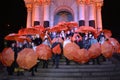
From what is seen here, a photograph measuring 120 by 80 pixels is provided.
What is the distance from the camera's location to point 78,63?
69.7ft

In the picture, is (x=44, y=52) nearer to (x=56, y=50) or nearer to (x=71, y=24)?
(x=56, y=50)

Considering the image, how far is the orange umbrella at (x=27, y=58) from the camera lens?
64.6ft

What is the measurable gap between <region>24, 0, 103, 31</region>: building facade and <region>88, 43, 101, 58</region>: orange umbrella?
13.3m

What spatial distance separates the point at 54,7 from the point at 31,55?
1702 centimetres

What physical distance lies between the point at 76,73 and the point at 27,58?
11.4 feet

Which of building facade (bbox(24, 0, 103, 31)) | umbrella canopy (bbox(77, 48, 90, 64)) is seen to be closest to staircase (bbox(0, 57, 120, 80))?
umbrella canopy (bbox(77, 48, 90, 64))

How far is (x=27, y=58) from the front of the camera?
781 inches

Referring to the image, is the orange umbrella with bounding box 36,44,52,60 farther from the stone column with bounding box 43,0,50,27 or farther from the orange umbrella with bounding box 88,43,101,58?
the stone column with bounding box 43,0,50,27

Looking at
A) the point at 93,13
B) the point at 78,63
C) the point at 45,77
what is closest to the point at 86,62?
the point at 78,63

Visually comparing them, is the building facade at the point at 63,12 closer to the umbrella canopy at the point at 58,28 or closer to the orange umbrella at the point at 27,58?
the umbrella canopy at the point at 58,28

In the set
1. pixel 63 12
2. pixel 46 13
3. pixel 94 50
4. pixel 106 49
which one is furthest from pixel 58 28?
pixel 63 12

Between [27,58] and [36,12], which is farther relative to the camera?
[36,12]

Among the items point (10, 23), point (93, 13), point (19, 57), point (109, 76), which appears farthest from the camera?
point (10, 23)

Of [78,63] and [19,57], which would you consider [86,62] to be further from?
[19,57]
